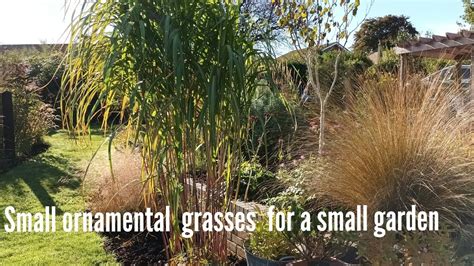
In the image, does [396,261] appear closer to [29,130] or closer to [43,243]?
[43,243]

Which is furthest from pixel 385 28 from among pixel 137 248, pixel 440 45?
pixel 137 248

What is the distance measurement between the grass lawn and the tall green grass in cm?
49

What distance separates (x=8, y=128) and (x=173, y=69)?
6.03 metres

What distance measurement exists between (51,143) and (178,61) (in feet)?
26.5

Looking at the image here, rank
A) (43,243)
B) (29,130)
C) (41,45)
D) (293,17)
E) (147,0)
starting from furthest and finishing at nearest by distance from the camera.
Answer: (41,45) < (29,130) < (293,17) < (43,243) < (147,0)

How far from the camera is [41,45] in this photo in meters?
19.8

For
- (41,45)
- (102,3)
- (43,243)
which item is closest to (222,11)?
(102,3)

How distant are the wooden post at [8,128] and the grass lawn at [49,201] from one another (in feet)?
0.89

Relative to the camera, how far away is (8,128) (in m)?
7.27

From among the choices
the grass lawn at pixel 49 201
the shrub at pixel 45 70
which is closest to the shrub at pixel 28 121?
the grass lawn at pixel 49 201

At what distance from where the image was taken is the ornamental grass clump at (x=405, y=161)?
2775 millimetres

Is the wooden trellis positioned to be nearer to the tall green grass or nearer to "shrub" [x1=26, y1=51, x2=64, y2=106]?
the tall green grass

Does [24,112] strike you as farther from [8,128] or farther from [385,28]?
[385,28]

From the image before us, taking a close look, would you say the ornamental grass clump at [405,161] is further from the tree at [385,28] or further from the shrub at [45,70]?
the tree at [385,28]
